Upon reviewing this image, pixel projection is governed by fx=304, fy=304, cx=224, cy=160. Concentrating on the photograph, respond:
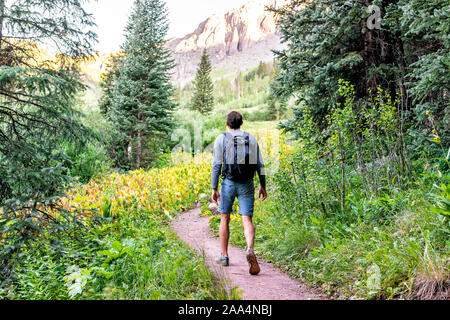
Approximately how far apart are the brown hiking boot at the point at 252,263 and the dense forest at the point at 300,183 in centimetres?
56

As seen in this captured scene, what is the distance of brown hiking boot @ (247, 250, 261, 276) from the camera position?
12.6 ft

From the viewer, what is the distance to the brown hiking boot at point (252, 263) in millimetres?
3840

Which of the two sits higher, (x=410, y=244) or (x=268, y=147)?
(x=268, y=147)

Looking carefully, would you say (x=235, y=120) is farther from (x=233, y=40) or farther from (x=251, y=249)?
(x=233, y=40)

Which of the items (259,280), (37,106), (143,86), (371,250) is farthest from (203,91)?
(371,250)

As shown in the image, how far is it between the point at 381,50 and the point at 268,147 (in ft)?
18.2

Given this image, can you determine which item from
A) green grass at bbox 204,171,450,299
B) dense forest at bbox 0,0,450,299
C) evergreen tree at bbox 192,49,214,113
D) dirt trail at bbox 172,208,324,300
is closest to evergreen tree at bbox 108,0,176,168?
dense forest at bbox 0,0,450,299

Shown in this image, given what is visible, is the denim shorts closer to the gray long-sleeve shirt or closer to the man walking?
the man walking

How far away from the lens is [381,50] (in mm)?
7188

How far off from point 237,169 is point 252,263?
1215 mm

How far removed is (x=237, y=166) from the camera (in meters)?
3.92

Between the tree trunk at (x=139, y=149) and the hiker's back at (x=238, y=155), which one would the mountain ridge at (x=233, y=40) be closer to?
the tree trunk at (x=139, y=149)
